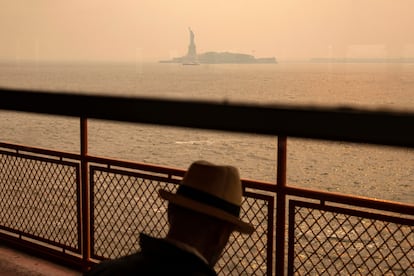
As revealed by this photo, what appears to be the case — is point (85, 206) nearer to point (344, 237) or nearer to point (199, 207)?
point (344, 237)

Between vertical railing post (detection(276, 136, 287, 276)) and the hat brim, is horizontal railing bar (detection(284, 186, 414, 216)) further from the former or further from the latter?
the hat brim

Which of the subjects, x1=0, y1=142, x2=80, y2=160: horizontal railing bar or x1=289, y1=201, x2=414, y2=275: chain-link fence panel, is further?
x1=0, y1=142, x2=80, y2=160: horizontal railing bar

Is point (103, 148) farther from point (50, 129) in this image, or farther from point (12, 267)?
point (12, 267)

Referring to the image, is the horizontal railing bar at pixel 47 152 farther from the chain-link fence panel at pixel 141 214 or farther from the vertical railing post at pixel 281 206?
the vertical railing post at pixel 281 206

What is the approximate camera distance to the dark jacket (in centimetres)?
130

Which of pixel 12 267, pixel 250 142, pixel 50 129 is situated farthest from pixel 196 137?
pixel 12 267

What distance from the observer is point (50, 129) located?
82.5 meters

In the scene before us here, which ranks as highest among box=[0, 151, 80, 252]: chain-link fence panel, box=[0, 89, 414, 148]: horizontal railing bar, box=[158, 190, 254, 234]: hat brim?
box=[0, 89, 414, 148]: horizontal railing bar

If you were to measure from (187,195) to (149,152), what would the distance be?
5712 centimetres

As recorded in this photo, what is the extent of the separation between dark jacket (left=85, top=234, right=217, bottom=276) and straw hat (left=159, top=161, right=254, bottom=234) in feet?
0.39

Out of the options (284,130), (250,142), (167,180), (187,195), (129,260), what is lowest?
(250,142)

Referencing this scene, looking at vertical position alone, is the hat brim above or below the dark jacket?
above

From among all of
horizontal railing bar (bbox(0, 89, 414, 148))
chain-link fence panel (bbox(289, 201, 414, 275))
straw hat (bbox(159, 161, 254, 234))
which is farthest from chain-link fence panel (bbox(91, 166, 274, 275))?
horizontal railing bar (bbox(0, 89, 414, 148))

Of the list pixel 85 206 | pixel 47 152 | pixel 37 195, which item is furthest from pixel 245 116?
pixel 37 195
